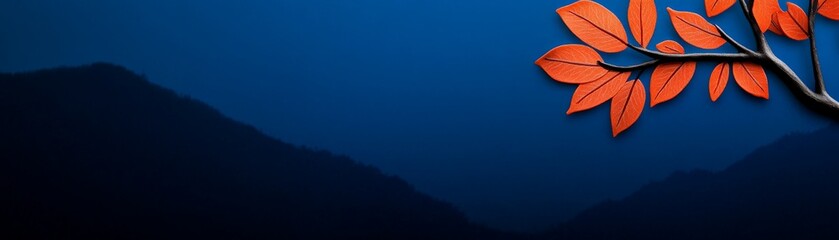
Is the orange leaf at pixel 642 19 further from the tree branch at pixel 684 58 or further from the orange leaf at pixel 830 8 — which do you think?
the orange leaf at pixel 830 8

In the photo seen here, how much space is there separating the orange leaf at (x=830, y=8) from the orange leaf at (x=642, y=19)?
0.43m

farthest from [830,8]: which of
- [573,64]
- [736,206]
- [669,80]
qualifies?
[573,64]

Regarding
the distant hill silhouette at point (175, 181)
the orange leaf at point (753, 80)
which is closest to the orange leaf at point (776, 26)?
the orange leaf at point (753, 80)

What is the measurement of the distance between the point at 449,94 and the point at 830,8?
1.01 meters

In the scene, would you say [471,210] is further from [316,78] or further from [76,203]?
[76,203]

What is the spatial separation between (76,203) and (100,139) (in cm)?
18

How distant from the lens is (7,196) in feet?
4.81

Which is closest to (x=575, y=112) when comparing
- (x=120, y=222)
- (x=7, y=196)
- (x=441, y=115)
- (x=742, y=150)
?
(x=441, y=115)

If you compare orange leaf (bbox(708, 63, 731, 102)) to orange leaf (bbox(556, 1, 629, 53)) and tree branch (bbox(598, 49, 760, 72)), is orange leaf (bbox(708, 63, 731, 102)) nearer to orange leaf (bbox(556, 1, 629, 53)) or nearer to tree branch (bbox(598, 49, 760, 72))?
tree branch (bbox(598, 49, 760, 72))

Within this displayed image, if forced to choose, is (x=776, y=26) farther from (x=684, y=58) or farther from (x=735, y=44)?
(x=684, y=58)

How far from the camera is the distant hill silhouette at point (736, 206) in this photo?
1453 mm

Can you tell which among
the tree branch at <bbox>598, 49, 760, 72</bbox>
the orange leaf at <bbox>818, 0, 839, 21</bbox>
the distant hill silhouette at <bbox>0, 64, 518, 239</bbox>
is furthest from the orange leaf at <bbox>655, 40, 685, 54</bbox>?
the distant hill silhouette at <bbox>0, 64, 518, 239</bbox>

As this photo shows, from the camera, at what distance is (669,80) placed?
1.43 metres

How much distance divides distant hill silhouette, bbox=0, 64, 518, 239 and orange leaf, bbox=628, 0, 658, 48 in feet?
2.17
